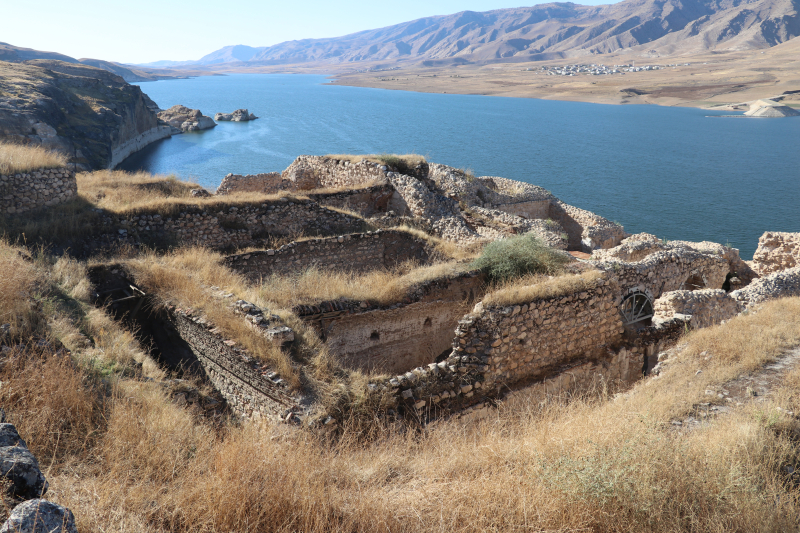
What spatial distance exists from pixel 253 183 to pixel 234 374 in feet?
45.7

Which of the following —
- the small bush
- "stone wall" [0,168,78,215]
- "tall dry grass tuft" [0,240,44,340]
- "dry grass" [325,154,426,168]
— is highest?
"dry grass" [325,154,426,168]

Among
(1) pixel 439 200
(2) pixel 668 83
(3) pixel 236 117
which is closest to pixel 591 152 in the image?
(1) pixel 439 200

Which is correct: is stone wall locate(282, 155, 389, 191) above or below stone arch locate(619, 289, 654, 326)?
above

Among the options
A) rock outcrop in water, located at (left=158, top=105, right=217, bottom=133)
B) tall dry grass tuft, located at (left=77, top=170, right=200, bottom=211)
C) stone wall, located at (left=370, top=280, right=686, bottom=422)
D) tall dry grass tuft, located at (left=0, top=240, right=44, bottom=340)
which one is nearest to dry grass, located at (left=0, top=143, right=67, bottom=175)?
tall dry grass tuft, located at (left=77, top=170, right=200, bottom=211)

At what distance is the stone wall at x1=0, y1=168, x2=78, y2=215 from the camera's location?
12164mm

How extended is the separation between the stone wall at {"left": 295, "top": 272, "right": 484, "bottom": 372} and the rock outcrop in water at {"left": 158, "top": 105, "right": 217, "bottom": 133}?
83062 millimetres

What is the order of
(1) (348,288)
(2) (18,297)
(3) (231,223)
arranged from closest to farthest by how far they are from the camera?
(2) (18,297) < (1) (348,288) < (3) (231,223)

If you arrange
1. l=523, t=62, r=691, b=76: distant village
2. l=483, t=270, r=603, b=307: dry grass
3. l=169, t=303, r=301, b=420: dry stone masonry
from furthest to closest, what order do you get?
1. l=523, t=62, r=691, b=76: distant village
2. l=483, t=270, r=603, b=307: dry grass
3. l=169, t=303, r=301, b=420: dry stone masonry

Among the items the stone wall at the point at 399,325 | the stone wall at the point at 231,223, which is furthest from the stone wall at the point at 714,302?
the stone wall at the point at 231,223

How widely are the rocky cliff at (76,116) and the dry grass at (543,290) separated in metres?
41.6

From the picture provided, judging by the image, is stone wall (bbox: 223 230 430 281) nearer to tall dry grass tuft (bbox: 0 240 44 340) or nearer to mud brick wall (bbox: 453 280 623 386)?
tall dry grass tuft (bbox: 0 240 44 340)

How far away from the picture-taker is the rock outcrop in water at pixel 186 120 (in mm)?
81875

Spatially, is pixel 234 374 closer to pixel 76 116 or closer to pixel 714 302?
pixel 714 302

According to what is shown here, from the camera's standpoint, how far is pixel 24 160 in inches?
499
